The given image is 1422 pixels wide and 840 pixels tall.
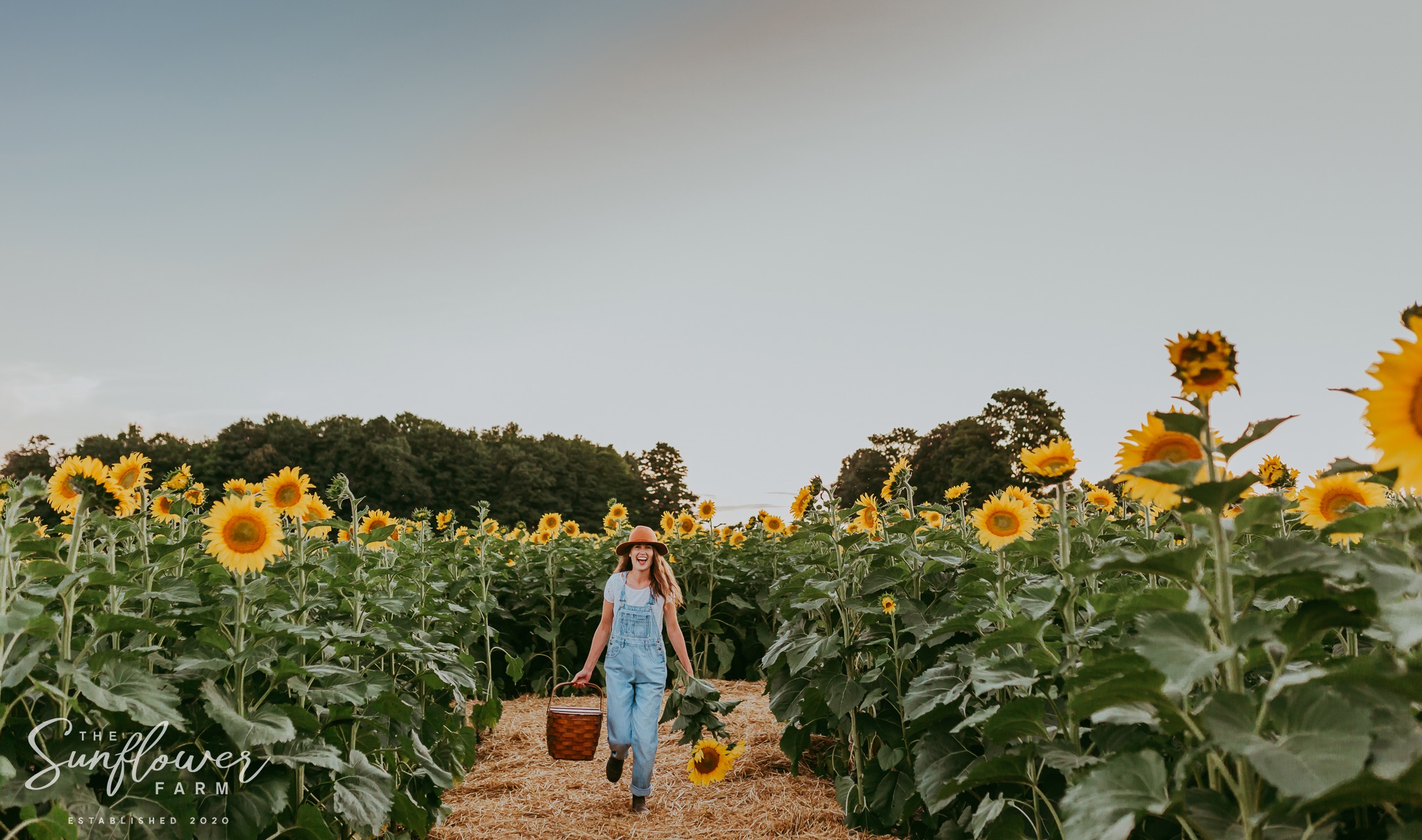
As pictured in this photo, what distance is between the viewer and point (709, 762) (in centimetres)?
584

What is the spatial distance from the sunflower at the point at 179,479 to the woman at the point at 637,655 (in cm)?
255

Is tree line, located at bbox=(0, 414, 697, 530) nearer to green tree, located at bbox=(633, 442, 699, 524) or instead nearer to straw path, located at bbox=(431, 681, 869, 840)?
green tree, located at bbox=(633, 442, 699, 524)

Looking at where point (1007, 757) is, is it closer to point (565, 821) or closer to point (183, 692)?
point (183, 692)

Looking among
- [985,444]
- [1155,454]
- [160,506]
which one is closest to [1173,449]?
[1155,454]

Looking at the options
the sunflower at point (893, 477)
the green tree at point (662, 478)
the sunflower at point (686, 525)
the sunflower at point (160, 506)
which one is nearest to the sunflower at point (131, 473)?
the sunflower at point (160, 506)

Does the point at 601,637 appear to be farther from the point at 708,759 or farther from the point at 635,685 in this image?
the point at 708,759

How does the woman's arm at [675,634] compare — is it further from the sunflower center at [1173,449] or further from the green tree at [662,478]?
the green tree at [662,478]

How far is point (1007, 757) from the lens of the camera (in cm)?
281

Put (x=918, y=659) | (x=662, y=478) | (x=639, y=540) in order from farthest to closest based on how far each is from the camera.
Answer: (x=662, y=478) → (x=639, y=540) → (x=918, y=659)

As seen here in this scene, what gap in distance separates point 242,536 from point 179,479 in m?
1.88

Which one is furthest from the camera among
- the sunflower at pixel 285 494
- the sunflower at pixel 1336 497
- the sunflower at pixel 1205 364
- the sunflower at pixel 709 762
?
the sunflower at pixel 709 762

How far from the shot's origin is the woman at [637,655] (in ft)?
19.3

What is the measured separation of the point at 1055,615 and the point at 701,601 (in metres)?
6.71

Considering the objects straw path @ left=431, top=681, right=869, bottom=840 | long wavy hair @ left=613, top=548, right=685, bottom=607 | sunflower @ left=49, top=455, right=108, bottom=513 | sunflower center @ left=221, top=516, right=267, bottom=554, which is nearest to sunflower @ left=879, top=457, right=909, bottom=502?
long wavy hair @ left=613, top=548, right=685, bottom=607
